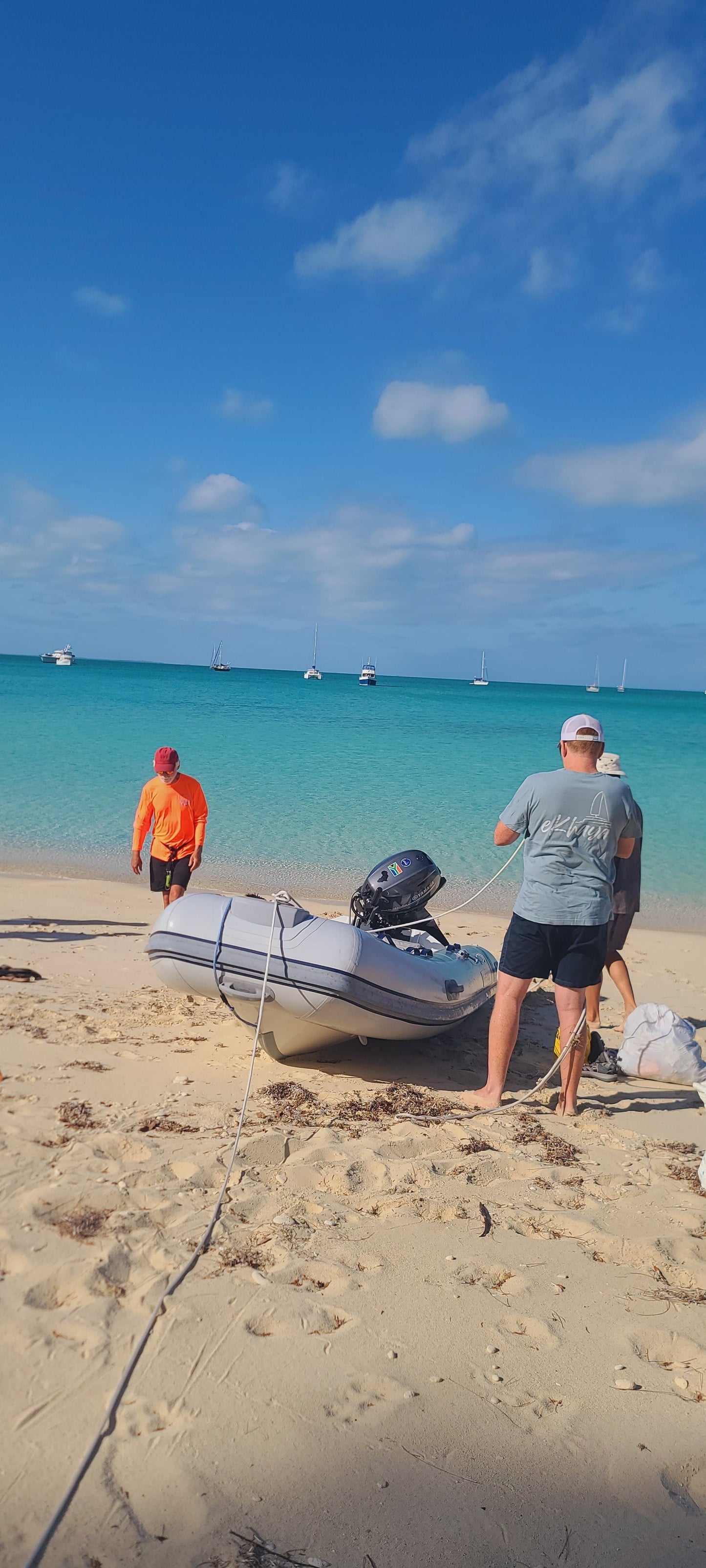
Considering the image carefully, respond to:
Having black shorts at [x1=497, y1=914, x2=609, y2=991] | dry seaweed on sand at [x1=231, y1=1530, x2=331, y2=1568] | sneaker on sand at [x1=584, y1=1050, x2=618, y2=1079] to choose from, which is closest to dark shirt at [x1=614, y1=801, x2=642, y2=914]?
sneaker on sand at [x1=584, y1=1050, x2=618, y2=1079]

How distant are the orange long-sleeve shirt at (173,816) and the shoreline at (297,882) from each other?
3.15 meters

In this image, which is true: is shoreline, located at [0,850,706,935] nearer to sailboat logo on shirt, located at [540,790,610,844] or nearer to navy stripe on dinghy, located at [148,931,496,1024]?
navy stripe on dinghy, located at [148,931,496,1024]

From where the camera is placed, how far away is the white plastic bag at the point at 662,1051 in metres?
4.81

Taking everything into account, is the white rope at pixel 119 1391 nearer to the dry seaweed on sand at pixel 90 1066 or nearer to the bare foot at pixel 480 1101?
the dry seaweed on sand at pixel 90 1066

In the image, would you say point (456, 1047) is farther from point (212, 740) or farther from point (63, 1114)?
point (212, 740)

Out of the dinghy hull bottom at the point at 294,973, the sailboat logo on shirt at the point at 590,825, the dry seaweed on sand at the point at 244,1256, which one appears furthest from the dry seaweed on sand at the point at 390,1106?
the sailboat logo on shirt at the point at 590,825

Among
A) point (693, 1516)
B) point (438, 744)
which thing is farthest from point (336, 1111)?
point (438, 744)

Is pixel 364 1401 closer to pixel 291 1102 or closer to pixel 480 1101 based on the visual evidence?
pixel 291 1102

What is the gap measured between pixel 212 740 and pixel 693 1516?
97.8 feet

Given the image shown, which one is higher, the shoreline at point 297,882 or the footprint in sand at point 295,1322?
the footprint in sand at point 295,1322

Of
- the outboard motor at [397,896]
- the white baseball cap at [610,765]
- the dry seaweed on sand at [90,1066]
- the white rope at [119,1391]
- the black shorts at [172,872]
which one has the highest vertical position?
the white baseball cap at [610,765]

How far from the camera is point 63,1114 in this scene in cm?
364

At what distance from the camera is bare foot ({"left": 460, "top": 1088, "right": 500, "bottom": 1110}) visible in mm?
4211

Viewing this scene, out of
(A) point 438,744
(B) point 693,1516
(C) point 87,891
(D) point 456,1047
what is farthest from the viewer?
(A) point 438,744
